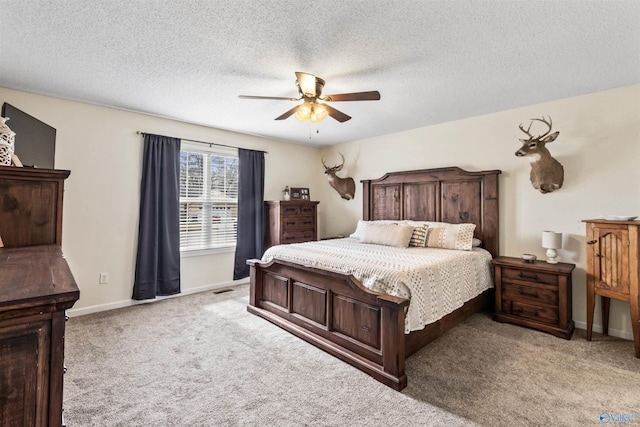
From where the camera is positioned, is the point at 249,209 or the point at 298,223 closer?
the point at 249,209

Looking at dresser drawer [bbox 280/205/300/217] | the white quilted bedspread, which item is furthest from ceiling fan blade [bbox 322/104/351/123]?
dresser drawer [bbox 280/205/300/217]

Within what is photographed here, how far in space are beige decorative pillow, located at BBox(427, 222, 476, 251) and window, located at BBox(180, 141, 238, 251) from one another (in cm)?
299

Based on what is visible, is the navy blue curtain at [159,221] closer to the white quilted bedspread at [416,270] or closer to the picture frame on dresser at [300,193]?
the white quilted bedspread at [416,270]

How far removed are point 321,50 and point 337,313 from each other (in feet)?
6.98

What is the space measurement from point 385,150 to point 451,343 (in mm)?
3069

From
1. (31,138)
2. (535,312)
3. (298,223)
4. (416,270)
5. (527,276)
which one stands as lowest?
(535,312)

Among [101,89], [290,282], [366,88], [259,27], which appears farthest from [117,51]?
[290,282]

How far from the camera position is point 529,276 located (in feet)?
10.1

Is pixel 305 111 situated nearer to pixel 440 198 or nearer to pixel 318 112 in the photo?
pixel 318 112

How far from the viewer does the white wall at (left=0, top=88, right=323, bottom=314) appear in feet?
10.7

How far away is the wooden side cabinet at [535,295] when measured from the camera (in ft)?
9.37

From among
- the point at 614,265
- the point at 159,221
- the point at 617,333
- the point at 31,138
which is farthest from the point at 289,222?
the point at 617,333

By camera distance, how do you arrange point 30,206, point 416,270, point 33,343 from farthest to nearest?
1. point 416,270
2. point 30,206
3. point 33,343

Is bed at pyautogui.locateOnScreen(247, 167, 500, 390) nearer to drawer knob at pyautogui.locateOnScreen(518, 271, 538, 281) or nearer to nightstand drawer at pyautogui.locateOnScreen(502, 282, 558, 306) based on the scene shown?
nightstand drawer at pyautogui.locateOnScreen(502, 282, 558, 306)
